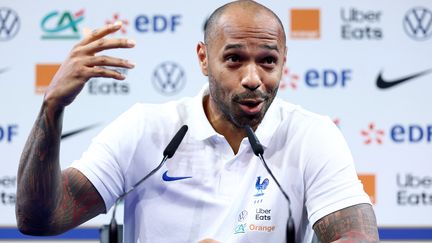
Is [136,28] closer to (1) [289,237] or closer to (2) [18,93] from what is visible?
(2) [18,93]

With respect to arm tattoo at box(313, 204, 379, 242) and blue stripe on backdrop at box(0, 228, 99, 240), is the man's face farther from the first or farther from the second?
blue stripe on backdrop at box(0, 228, 99, 240)

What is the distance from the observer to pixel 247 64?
6.76 ft

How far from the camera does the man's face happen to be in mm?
2043

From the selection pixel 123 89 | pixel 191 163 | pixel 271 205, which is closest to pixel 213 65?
pixel 191 163

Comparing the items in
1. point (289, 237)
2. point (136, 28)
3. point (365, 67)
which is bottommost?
point (289, 237)

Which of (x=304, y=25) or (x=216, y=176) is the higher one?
(x=304, y=25)

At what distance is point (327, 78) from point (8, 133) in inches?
61.6

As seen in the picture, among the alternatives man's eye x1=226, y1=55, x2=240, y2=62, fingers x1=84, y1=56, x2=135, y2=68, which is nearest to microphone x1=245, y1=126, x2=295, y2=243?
man's eye x1=226, y1=55, x2=240, y2=62

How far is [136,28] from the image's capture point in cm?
360

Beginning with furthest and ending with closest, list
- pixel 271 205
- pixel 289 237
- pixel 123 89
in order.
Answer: pixel 123 89, pixel 271 205, pixel 289 237

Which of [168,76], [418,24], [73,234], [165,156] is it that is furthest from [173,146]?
[418,24]

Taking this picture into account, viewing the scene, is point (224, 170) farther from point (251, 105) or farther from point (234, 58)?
point (234, 58)

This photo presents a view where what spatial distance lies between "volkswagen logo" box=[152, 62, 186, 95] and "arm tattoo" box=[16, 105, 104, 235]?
1.52 metres

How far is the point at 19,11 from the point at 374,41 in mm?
1738
